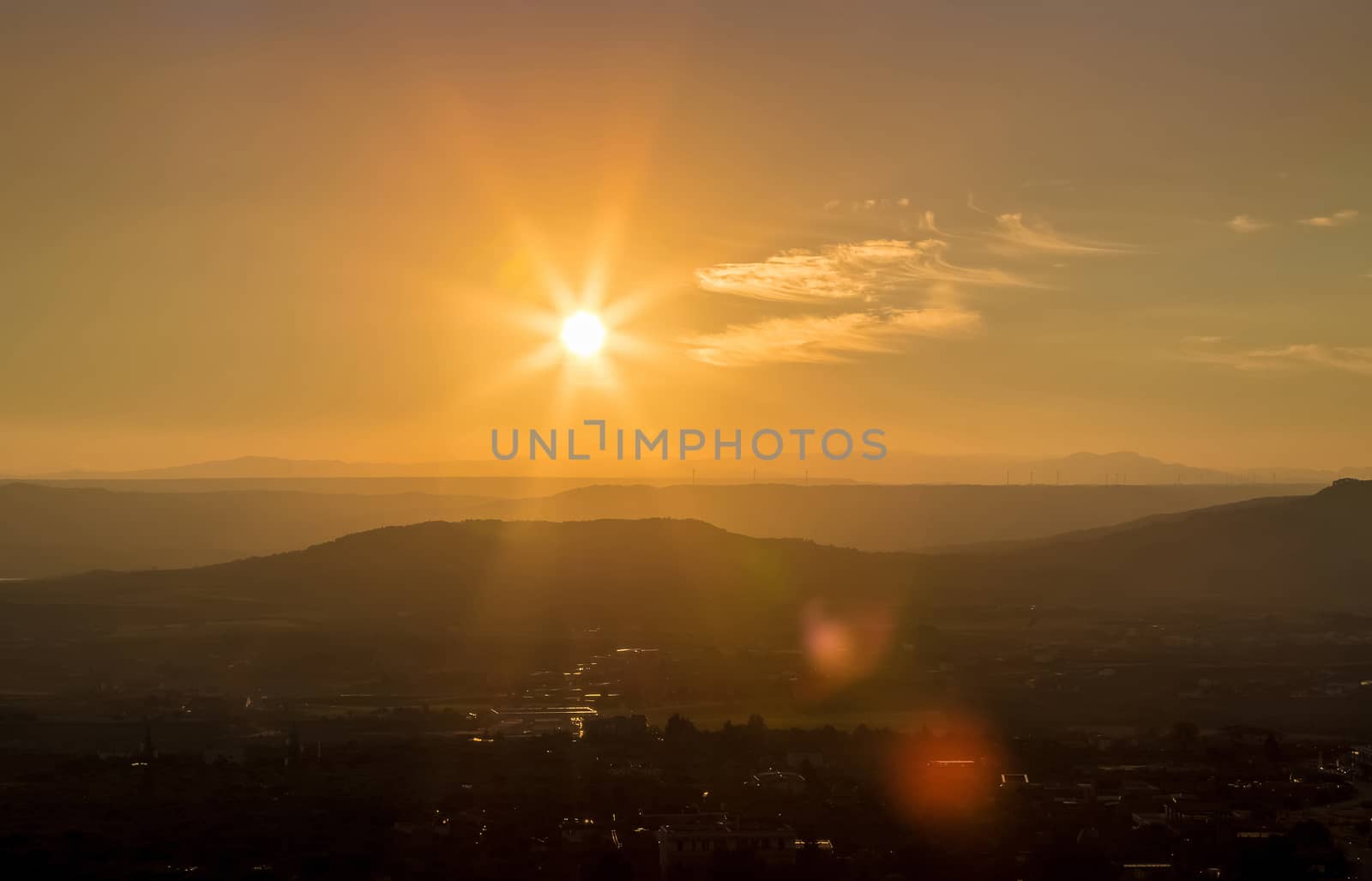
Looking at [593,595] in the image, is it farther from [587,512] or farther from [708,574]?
[587,512]

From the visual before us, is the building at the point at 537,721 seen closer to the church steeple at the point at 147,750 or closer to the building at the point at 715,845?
the church steeple at the point at 147,750

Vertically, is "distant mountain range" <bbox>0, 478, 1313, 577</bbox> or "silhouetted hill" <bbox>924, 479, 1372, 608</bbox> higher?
"distant mountain range" <bbox>0, 478, 1313, 577</bbox>

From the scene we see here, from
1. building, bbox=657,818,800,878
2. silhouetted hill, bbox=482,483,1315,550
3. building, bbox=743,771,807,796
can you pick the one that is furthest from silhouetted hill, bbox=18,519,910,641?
silhouetted hill, bbox=482,483,1315,550

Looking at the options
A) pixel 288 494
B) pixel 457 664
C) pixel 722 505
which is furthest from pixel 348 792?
pixel 288 494

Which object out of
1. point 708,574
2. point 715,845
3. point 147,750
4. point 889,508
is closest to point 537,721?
point 147,750

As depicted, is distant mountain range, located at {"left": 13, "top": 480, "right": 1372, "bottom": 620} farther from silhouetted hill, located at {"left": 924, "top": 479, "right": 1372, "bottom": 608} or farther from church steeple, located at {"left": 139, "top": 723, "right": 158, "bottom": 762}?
church steeple, located at {"left": 139, "top": 723, "right": 158, "bottom": 762}

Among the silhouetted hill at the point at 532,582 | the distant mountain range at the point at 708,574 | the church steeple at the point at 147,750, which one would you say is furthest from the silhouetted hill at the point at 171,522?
the church steeple at the point at 147,750

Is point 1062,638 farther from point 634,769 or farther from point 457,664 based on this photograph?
point 634,769

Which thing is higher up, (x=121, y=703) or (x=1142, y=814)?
(x=121, y=703)
